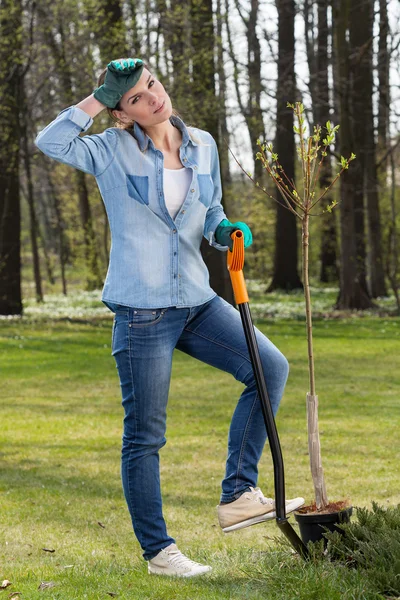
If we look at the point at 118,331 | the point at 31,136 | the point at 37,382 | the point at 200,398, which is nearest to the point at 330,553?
the point at 118,331

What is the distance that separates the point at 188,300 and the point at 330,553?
116 cm

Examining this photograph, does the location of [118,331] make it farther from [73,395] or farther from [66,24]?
[66,24]

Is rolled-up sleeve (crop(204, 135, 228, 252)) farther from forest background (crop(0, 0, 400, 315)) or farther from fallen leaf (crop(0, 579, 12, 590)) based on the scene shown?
forest background (crop(0, 0, 400, 315))

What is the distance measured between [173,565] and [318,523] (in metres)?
0.62

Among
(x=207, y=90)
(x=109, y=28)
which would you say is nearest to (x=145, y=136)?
(x=207, y=90)

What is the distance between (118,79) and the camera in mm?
3723

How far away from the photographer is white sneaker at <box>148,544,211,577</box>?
394cm

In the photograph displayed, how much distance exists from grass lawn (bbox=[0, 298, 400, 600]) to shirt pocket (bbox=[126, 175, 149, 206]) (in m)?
1.55

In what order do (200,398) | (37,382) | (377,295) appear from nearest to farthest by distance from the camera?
(200,398) → (37,382) → (377,295)

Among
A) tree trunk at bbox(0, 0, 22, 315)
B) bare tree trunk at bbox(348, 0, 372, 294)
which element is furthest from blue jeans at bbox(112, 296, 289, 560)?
tree trunk at bbox(0, 0, 22, 315)

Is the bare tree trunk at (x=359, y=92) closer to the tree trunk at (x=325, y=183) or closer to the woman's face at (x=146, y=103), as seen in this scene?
the tree trunk at (x=325, y=183)

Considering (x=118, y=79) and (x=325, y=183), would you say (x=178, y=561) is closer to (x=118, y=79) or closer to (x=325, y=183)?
(x=118, y=79)

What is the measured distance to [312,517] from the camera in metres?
3.83

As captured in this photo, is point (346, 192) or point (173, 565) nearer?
point (173, 565)
